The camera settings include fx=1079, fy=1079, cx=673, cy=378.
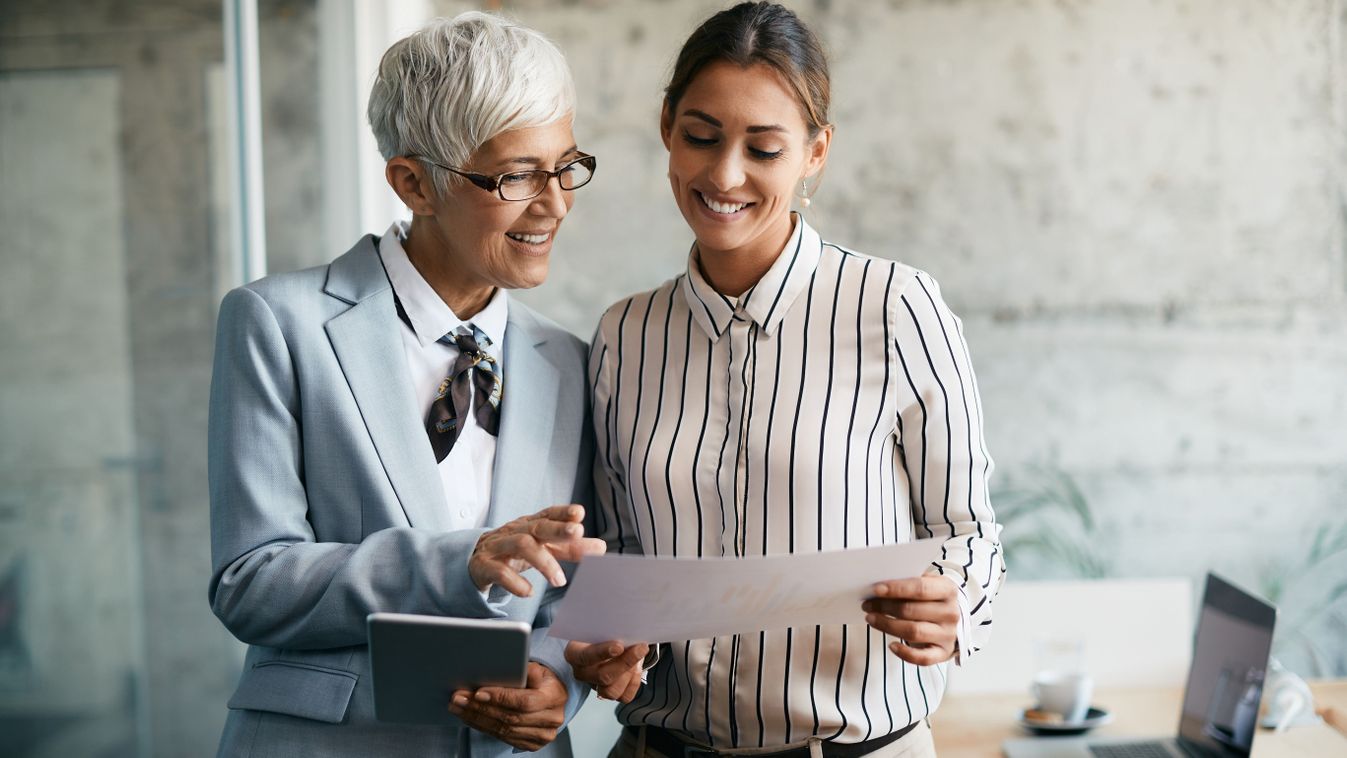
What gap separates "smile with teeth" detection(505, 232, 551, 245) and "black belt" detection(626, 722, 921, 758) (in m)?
0.72

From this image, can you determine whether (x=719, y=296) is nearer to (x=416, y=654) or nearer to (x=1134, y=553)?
(x=416, y=654)

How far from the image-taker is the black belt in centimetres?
144

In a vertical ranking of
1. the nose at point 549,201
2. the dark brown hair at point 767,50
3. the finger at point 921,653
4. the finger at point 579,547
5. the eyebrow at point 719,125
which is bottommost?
the finger at point 921,653

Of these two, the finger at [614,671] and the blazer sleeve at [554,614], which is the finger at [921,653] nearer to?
the finger at [614,671]

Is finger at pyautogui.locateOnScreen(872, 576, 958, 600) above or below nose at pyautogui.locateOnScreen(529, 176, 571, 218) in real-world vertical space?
below

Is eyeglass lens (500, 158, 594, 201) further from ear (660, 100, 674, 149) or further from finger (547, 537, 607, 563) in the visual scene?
finger (547, 537, 607, 563)

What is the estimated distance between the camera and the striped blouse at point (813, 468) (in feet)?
4.70

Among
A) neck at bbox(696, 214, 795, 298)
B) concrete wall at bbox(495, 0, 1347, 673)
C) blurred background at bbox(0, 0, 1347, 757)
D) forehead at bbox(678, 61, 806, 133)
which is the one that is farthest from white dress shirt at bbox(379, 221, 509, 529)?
concrete wall at bbox(495, 0, 1347, 673)

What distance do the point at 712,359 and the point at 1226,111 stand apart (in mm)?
2535

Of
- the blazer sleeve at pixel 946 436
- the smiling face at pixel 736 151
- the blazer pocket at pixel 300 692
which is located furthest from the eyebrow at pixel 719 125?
the blazer pocket at pixel 300 692

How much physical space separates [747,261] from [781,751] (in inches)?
26.5

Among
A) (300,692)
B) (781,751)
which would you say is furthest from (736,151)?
(300,692)

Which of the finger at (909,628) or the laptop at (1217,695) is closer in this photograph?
the finger at (909,628)

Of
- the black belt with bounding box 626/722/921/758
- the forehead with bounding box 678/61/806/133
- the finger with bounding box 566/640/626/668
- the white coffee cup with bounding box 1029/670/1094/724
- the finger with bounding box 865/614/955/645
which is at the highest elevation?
the forehead with bounding box 678/61/806/133
